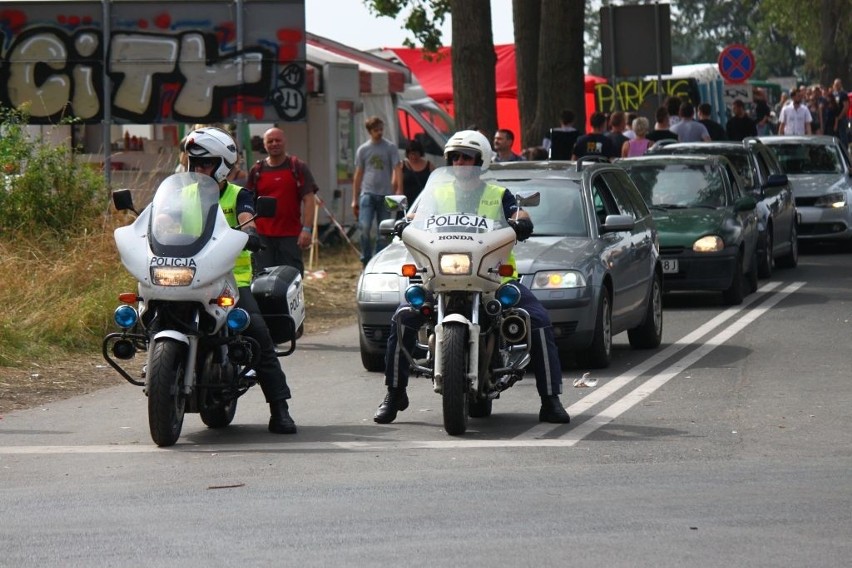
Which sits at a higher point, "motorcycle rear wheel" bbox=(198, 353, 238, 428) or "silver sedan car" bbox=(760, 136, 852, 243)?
"silver sedan car" bbox=(760, 136, 852, 243)

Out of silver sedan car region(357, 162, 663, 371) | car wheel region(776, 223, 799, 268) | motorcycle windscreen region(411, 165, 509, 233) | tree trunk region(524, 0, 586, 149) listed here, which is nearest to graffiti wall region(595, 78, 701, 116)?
tree trunk region(524, 0, 586, 149)

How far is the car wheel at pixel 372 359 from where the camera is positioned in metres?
13.4

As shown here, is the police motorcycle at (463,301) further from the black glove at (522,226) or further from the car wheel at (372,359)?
the car wheel at (372,359)

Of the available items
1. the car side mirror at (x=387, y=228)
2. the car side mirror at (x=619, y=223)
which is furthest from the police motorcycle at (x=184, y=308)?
the car side mirror at (x=619, y=223)

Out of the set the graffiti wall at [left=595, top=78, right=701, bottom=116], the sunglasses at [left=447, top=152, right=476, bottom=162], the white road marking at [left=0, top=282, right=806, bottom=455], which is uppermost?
the graffiti wall at [left=595, top=78, right=701, bottom=116]

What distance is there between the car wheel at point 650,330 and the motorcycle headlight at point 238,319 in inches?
214

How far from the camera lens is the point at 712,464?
8.84 metres

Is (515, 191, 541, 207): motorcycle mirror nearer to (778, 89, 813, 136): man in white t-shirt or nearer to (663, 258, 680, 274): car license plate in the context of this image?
(663, 258, 680, 274): car license plate

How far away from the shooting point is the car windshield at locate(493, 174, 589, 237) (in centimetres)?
1409

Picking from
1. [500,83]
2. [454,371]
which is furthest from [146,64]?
→ [500,83]

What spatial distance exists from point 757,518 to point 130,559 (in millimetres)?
2481

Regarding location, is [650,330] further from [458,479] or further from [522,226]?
[458,479]

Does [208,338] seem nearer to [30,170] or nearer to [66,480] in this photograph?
[66,480]

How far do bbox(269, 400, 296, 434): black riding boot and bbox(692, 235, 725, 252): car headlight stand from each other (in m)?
8.66
